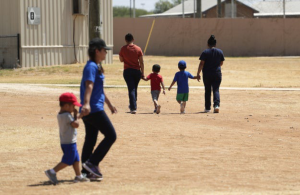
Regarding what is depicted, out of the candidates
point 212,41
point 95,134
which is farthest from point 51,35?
point 95,134

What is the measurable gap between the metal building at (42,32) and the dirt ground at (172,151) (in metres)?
13.6

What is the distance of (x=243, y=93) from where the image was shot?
21.8 m

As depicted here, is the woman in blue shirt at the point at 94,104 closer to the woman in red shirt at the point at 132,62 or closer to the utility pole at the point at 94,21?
the woman in red shirt at the point at 132,62

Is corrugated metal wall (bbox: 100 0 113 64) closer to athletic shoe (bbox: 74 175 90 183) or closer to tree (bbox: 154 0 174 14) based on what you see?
athletic shoe (bbox: 74 175 90 183)

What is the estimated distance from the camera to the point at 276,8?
7306 cm

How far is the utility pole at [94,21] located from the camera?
23.4m

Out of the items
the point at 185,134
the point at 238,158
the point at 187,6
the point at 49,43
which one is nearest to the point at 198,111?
the point at 185,134

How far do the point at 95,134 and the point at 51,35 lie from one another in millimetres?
25336

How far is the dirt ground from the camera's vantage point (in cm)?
806

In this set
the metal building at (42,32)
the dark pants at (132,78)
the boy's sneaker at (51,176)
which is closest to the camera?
the boy's sneaker at (51,176)

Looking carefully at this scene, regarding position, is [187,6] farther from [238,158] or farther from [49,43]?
[238,158]

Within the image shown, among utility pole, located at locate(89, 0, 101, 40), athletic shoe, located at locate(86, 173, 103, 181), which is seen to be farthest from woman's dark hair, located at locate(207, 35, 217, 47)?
athletic shoe, located at locate(86, 173, 103, 181)

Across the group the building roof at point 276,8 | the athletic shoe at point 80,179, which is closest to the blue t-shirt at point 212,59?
the athletic shoe at point 80,179

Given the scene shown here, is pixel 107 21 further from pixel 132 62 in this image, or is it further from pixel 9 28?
pixel 132 62
